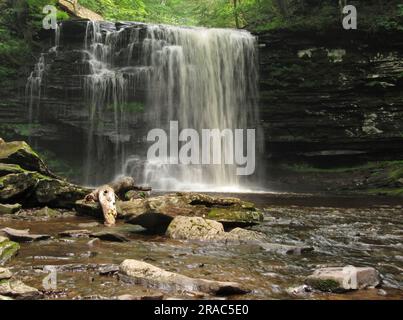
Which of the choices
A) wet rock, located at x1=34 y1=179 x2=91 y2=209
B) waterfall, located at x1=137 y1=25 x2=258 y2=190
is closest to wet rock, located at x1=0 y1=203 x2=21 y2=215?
wet rock, located at x1=34 y1=179 x2=91 y2=209

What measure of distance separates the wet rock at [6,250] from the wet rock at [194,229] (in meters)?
3.02

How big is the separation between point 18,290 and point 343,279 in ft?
12.1

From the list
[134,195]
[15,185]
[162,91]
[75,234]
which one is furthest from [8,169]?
[162,91]

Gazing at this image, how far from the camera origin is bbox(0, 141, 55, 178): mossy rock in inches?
463

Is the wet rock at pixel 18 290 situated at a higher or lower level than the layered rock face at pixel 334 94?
lower

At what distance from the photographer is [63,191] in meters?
11.5

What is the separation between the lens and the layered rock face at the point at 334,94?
72.9 feet

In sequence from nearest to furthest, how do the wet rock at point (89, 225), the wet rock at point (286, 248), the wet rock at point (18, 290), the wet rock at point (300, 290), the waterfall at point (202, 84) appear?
the wet rock at point (18, 290)
the wet rock at point (300, 290)
the wet rock at point (286, 248)
the wet rock at point (89, 225)
the waterfall at point (202, 84)

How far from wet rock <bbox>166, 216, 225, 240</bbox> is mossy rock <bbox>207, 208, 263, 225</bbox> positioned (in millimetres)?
605

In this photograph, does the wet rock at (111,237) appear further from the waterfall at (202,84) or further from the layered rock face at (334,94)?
the layered rock face at (334,94)

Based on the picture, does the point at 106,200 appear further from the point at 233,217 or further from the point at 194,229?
the point at 233,217

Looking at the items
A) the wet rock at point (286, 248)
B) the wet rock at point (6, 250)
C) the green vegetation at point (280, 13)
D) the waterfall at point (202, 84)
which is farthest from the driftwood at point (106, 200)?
the green vegetation at point (280, 13)

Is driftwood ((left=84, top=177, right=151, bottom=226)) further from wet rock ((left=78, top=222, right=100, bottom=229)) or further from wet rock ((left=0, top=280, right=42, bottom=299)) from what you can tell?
wet rock ((left=0, top=280, right=42, bottom=299))
